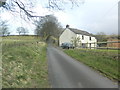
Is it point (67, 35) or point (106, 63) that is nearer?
point (106, 63)

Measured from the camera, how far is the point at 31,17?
9570 mm

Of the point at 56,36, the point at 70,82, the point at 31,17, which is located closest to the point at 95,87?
the point at 70,82

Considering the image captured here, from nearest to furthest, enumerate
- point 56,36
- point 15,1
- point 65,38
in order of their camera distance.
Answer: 1. point 15,1
2. point 65,38
3. point 56,36

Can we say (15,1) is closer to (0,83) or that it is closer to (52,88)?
(0,83)

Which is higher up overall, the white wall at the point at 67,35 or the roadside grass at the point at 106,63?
the white wall at the point at 67,35

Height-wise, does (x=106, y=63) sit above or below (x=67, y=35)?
below

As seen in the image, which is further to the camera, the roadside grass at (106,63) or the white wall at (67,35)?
the white wall at (67,35)

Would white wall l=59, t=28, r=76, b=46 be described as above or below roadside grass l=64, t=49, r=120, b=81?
above

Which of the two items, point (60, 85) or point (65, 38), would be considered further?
point (65, 38)

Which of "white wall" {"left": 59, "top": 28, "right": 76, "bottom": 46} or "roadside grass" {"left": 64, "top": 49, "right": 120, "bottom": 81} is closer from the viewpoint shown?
"roadside grass" {"left": 64, "top": 49, "right": 120, "bottom": 81}

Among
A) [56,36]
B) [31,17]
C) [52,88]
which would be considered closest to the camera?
[52,88]

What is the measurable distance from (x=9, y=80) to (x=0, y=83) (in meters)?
0.39

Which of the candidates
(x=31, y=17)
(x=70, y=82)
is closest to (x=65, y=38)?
(x=31, y=17)

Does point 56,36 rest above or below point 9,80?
above
